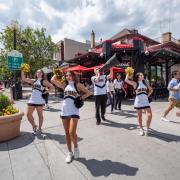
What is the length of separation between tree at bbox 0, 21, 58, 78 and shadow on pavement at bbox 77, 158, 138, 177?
55.0ft

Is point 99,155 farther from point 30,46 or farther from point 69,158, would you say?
point 30,46

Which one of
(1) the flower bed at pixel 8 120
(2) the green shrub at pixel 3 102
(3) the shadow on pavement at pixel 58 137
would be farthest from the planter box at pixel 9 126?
(3) the shadow on pavement at pixel 58 137

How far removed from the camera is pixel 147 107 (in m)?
4.85

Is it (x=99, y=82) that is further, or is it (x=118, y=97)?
(x=118, y=97)

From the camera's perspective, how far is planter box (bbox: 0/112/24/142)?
4793mm

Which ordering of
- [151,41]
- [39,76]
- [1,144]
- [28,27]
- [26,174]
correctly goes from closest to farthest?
1. [26,174]
2. [1,144]
3. [39,76]
4. [28,27]
5. [151,41]

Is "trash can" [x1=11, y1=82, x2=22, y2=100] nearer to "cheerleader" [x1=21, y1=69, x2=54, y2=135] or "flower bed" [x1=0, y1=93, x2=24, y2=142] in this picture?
"flower bed" [x1=0, y1=93, x2=24, y2=142]

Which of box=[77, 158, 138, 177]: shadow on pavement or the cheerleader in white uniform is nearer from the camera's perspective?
box=[77, 158, 138, 177]: shadow on pavement

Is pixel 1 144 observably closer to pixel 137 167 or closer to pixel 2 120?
pixel 2 120

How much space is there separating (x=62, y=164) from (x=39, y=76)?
8.33ft

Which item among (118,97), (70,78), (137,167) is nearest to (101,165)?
(137,167)

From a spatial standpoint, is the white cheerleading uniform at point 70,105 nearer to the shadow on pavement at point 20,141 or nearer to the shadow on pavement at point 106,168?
the shadow on pavement at point 106,168

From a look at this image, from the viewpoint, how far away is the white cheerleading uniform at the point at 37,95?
16.9ft

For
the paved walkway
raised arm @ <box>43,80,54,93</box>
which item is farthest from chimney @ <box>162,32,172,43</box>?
raised arm @ <box>43,80,54,93</box>
